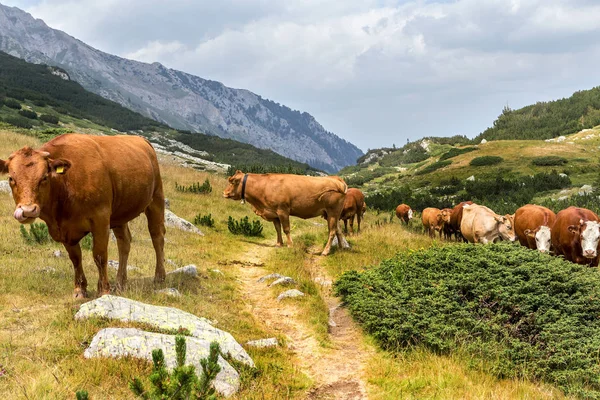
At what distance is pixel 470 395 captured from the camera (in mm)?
4492

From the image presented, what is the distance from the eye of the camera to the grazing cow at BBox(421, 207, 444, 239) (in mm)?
20766

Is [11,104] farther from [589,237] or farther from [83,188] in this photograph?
[589,237]

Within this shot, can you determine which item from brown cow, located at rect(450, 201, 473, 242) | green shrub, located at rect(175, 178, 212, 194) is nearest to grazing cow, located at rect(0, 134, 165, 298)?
green shrub, located at rect(175, 178, 212, 194)

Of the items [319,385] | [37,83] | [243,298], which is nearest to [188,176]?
[243,298]

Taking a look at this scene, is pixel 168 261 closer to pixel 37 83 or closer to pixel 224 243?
pixel 224 243

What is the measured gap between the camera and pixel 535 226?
1270 centimetres

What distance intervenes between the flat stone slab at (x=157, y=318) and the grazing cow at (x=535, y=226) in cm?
936

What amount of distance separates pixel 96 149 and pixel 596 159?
48386 mm

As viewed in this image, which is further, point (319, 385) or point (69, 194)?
point (69, 194)

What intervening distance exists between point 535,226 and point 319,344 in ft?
31.7

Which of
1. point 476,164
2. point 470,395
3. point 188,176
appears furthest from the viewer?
point 476,164

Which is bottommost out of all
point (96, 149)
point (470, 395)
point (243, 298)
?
point (243, 298)

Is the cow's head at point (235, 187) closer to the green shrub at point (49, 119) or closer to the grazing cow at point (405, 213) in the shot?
the grazing cow at point (405, 213)

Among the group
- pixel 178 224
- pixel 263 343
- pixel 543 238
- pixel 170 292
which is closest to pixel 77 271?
pixel 170 292
